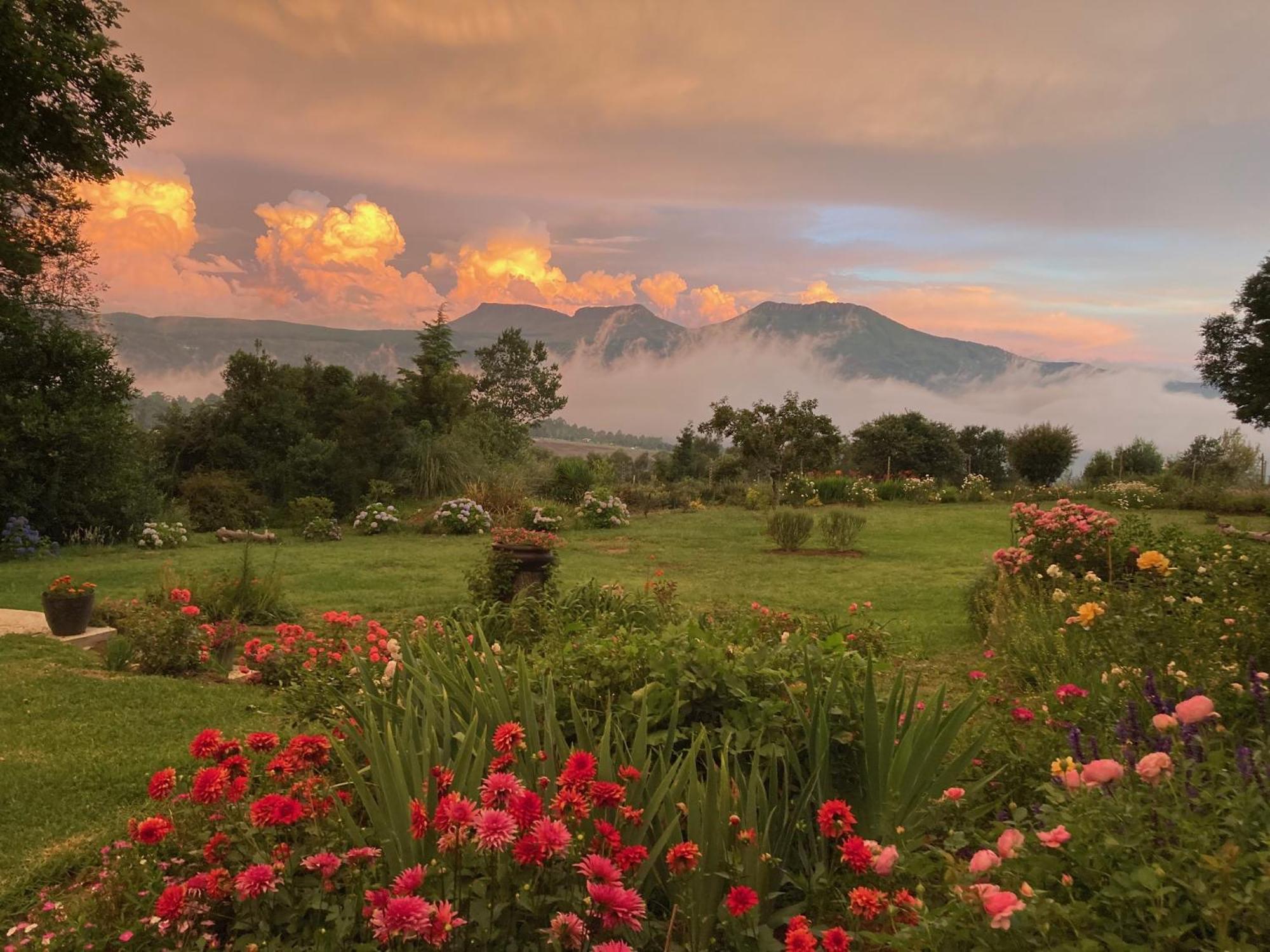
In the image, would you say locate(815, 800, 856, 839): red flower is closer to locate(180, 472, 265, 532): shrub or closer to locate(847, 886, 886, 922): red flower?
locate(847, 886, 886, 922): red flower

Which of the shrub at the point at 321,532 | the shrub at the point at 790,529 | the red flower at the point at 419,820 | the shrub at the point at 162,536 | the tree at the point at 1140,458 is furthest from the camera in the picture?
the tree at the point at 1140,458

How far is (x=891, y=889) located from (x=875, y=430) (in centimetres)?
3327

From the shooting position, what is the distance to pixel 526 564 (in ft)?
24.0

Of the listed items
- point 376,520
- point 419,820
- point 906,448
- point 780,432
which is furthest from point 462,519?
point 906,448

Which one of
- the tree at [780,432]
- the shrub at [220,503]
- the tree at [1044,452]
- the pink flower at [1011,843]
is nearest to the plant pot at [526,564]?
the pink flower at [1011,843]

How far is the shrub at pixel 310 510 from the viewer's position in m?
15.8

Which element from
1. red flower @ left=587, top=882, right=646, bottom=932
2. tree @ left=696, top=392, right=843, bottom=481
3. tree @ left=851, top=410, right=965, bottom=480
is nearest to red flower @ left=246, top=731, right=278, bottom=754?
red flower @ left=587, top=882, right=646, bottom=932

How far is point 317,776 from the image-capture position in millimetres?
2279

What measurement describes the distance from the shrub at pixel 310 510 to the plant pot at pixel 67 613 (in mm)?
9435

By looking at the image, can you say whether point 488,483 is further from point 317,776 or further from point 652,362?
point 652,362

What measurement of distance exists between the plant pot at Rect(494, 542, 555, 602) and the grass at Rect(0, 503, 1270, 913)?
92 centimetres

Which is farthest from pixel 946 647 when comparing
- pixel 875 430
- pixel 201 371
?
pixel 201 371

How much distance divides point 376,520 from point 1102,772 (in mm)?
15611

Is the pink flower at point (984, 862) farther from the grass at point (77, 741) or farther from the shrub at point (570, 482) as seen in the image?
the shrub at point (570, 482)
